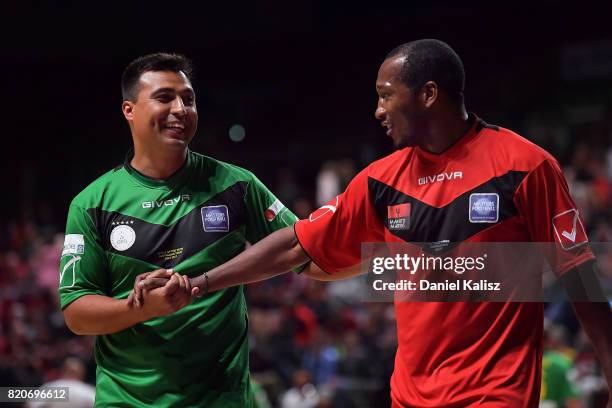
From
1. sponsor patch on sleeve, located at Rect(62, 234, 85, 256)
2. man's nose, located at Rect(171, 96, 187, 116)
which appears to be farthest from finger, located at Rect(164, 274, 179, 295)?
man's nose, located at Rect(171, 96, 187, 116)

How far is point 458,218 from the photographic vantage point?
3.33m

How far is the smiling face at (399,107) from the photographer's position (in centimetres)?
343

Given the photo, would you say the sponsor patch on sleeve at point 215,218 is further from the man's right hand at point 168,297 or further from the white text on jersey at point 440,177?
the white text on jersey at point 440,177

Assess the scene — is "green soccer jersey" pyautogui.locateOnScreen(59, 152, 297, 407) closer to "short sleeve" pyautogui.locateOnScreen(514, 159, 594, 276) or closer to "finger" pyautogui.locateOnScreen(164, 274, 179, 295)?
"finger" pyautogui.locateOnScreen(164, 274, 179, 295)

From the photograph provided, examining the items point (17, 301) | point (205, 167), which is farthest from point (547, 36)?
point (205, 167)

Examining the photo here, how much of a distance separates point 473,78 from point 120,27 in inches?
223

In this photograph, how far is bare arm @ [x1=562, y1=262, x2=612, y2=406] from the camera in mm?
3076

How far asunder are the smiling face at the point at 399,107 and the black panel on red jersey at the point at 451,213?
0.69 feet

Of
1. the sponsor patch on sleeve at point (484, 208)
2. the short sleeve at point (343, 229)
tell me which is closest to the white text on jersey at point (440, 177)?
the sponsor patch on sleeve at point (484, 208)

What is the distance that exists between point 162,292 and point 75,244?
1.83 feet

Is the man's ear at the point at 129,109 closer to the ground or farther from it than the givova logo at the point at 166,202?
farther from it

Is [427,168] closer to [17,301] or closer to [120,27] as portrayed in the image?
[17,301]

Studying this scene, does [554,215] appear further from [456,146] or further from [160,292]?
[160,292]

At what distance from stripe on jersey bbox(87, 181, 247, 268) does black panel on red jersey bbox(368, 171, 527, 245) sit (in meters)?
0.86
